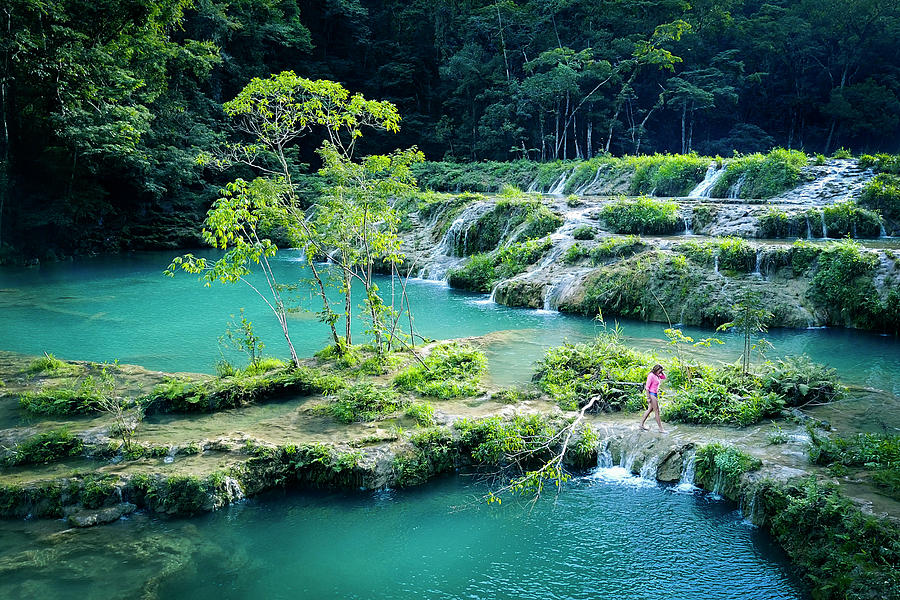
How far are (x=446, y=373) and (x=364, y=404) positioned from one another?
1.88 meters

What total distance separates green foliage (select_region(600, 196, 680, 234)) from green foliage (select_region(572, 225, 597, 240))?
893 mm

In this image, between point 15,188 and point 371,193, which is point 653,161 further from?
point 15,188

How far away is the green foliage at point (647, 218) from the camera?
67.8 feet

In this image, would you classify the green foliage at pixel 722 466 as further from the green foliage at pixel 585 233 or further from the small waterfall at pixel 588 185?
the small waterfall at pixel 588 185

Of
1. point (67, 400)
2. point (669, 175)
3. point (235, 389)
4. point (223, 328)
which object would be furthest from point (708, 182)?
point (67, 400)

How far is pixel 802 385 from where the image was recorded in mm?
9422

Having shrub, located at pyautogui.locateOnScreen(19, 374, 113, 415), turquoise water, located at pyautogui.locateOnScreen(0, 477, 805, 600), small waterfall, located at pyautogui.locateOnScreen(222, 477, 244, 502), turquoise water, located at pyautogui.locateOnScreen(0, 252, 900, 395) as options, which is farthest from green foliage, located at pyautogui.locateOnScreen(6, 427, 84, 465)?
turquoise water, located at pyautogui.locateOnScreen(0, 252, 900, 395)

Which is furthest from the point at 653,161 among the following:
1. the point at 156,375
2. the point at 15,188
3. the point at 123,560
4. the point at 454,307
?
the point at 15,188

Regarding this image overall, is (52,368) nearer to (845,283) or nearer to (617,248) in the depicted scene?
(617,248)

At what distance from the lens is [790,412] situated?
9.12 meters

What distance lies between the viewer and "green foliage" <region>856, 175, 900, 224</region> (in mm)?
19281

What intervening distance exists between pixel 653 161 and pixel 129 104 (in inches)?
996

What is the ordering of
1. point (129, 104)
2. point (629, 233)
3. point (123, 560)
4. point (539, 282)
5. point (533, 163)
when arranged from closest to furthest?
point (123, 560)
point (539, 282)
point (629, 233)
point (129, 104)
point (533, 163)

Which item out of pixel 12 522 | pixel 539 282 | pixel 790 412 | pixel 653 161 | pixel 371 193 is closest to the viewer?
pixel 12 522
